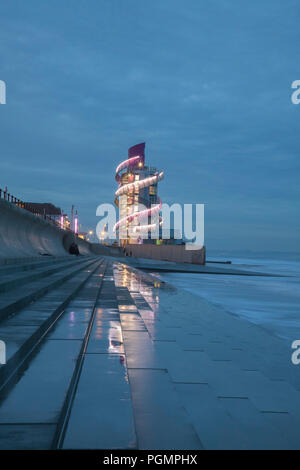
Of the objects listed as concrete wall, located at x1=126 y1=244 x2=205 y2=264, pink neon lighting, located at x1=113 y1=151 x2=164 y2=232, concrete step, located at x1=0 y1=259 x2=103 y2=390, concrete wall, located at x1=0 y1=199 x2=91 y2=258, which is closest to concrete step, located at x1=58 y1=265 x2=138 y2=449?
concrete step, located at x1=0 y1=259 x2=103 y2=390

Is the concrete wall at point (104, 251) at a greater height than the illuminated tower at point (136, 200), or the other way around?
the illuminated tower at point (136, 200)

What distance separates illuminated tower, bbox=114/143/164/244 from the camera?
96125 millimetres

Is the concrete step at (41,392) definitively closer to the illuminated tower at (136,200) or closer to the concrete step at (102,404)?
the concrete step at (102,404)

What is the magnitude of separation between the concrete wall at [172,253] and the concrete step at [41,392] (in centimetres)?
4889

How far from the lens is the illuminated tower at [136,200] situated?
96125 millimetres

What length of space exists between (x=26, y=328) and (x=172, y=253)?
5323cm

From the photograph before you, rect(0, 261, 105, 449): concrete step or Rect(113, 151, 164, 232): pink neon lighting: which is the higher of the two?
Rect(113, 151, 164, 232): pink neon lighting

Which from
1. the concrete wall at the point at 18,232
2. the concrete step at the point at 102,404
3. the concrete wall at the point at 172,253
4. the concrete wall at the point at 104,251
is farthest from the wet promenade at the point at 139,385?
the concrete wall at the point at 104,251

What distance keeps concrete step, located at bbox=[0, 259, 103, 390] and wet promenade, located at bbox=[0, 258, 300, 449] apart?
0.05ft

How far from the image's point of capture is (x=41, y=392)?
134 inches

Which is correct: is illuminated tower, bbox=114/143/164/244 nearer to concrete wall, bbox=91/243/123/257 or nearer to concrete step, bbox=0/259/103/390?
concrete wall, bbox=91/243/123/257

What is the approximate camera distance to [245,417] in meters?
3.11

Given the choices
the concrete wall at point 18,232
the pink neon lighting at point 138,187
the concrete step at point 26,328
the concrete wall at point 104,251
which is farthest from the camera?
the pink neon lighting at point 138,187
